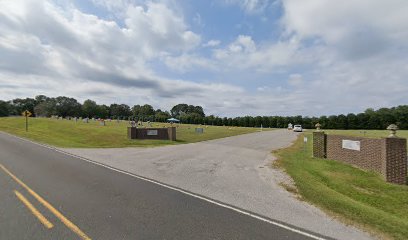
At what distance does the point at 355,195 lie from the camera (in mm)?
8375

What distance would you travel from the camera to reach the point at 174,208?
630cm

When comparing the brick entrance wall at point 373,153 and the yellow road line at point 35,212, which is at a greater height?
the brick entrance wall at point 373,153

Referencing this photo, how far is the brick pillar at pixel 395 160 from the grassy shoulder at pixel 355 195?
0.48 m

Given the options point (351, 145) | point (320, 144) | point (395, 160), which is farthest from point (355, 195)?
point (320, 144)

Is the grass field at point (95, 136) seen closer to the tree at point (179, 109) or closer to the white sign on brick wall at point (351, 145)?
the white sign on brick wall at point (351, 145)

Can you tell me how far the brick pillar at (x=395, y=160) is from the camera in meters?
9.99

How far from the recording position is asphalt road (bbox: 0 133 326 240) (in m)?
4.85

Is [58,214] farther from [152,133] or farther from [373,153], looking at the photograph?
[152,133]

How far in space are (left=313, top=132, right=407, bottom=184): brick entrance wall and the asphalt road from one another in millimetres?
7694

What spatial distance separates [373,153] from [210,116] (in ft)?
320

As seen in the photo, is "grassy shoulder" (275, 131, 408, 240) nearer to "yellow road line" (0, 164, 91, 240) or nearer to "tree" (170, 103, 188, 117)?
"yellow road line" (0, 164, 91, 240)

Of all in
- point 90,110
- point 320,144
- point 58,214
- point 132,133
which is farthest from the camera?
point 90,110

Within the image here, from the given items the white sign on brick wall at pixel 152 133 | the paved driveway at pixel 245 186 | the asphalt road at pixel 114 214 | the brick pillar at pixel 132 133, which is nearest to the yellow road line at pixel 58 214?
the asphalt road at pixel 114 214

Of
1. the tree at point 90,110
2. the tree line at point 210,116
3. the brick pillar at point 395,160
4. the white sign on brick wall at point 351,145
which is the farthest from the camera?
the tree at point 90,110
